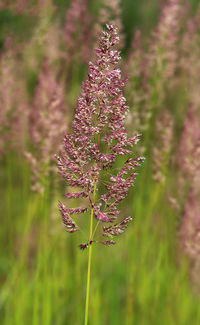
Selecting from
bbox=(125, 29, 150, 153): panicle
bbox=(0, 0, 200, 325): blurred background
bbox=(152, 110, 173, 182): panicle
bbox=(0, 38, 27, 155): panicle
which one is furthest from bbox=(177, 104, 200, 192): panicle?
bbox=(0, 38, 27, 155): panicle

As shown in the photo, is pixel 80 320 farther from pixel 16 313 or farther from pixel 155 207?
pixel 155 207

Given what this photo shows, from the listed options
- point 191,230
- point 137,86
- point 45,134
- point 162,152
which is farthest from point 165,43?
point 191,230

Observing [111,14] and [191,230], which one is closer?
[191,230]

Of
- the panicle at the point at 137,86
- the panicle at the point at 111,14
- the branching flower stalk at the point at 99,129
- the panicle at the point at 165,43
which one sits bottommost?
the branching flower stalk at the point at 99,129

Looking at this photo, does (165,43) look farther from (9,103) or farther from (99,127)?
(99,127)

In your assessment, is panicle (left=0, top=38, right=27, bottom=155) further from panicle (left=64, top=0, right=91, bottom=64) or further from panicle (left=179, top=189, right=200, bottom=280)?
panicle (left=179, top=189, right=200, bottom=280)

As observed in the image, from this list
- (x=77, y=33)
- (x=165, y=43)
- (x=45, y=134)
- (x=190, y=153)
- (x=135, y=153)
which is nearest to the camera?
(x=45, y=134)

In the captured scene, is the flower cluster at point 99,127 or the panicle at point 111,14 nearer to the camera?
the flower cluster at point 99,127

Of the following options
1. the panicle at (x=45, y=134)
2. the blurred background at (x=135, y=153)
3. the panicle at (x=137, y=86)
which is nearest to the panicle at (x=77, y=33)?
the blurred background at (x=135, y=153)

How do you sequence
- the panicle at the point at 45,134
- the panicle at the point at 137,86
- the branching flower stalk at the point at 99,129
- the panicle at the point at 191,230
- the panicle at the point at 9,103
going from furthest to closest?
the panicle at the point at 9,103, the panicle at the point at 137,86, the panicle at the point at 191,230, the panicle at the point at 45,134, the branching flower stalk at the point at 99,129

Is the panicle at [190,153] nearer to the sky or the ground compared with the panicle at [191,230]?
nearer to the sky

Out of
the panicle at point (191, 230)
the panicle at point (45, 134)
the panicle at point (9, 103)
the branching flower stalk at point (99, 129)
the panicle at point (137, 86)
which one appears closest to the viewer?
the branching flower stalk at point (99, 129)

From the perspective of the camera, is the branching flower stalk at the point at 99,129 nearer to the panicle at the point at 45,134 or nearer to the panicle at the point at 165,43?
the panicle at the point at 45,134

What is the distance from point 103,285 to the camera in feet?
17.1
